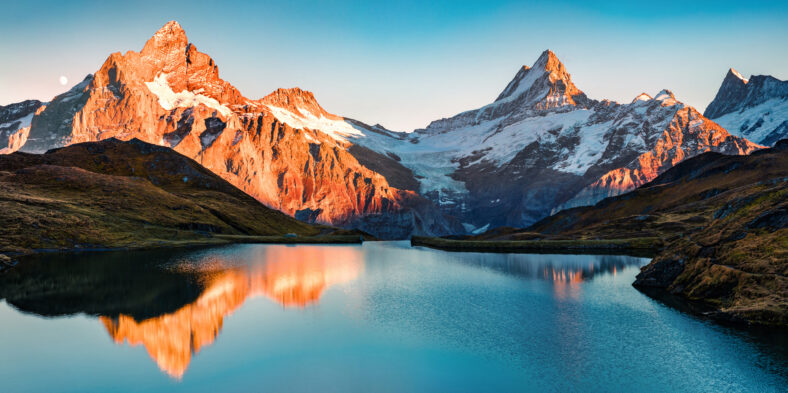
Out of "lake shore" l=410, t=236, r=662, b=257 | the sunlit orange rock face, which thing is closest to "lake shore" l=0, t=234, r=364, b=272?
the sunlit orange rock face

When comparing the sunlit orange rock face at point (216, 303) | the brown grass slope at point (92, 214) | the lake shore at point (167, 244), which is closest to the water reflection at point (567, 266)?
the sunlit orange rock face at point (216, 303)

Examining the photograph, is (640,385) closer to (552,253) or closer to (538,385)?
(538,385)

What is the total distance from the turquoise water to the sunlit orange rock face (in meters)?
0.25

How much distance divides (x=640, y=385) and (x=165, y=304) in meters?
48.2

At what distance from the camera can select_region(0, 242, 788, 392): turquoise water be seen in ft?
101

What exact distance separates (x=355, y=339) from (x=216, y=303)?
22133 millimetres

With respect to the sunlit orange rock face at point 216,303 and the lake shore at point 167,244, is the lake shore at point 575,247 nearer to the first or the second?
the lake shore at point 167,244

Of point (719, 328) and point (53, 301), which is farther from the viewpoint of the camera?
point (53, 301)

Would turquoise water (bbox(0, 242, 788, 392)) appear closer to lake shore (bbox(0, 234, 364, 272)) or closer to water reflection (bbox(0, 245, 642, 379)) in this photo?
water reflection (bbox(0, 245, 642, 379))

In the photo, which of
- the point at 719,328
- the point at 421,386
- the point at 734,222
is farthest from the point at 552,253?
the point at 421,386

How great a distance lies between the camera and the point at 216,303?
5391 centimetres

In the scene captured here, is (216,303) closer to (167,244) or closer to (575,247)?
(167,244)

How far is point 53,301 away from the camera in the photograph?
53.8 metres

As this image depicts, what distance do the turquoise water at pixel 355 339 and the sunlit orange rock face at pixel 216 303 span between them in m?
0.25
